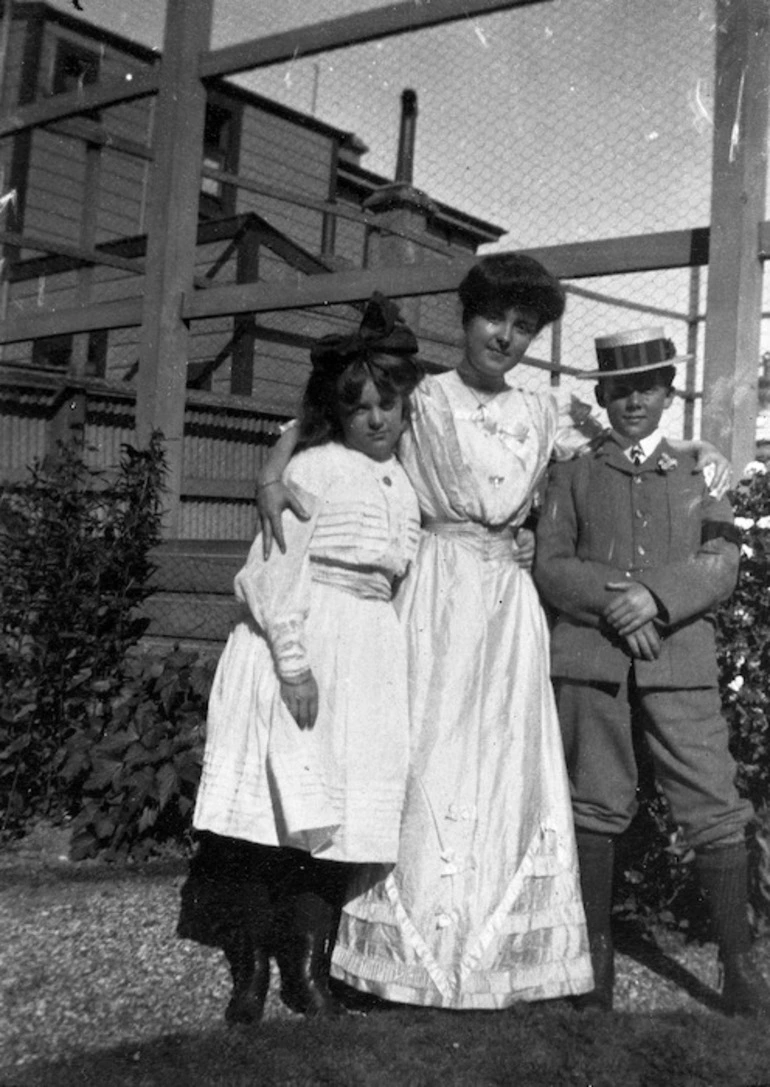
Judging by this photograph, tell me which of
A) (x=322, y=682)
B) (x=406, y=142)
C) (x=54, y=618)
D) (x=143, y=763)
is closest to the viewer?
(x=322, y=682)

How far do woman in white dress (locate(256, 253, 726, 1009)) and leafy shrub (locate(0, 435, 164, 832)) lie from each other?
1.75 meters

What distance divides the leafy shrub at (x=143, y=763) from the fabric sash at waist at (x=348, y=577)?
1390 millimetres

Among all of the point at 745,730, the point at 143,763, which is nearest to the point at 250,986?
the point at 143,763

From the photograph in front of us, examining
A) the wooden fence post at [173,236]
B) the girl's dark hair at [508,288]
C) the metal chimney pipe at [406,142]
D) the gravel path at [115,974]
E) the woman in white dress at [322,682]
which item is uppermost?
the metal chimney pipe at [406,142]

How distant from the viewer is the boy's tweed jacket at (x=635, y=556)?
110 inches

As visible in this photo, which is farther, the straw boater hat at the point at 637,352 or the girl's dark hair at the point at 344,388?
the straw boater hat at the point at 637,352

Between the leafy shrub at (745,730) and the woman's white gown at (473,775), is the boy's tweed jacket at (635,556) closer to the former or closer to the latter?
the woman's white gown at (473,775)

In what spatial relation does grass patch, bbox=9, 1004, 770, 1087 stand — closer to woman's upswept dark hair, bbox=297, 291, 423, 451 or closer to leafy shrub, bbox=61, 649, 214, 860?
leafy shrub, bbox=61, 649, 214, 860

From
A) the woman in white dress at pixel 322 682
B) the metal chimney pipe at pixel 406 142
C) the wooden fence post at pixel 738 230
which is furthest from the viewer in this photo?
the metal chimney pipe at pixel 406 142

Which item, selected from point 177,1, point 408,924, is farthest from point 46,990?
point 177,1

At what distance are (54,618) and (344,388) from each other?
2.07m

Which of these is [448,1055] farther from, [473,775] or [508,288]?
[508,288]

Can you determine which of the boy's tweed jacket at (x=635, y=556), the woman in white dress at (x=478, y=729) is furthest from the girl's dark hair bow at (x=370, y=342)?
the boy's tweed jacket at (x=635, y=556)

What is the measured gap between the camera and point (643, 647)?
2.77 meters
